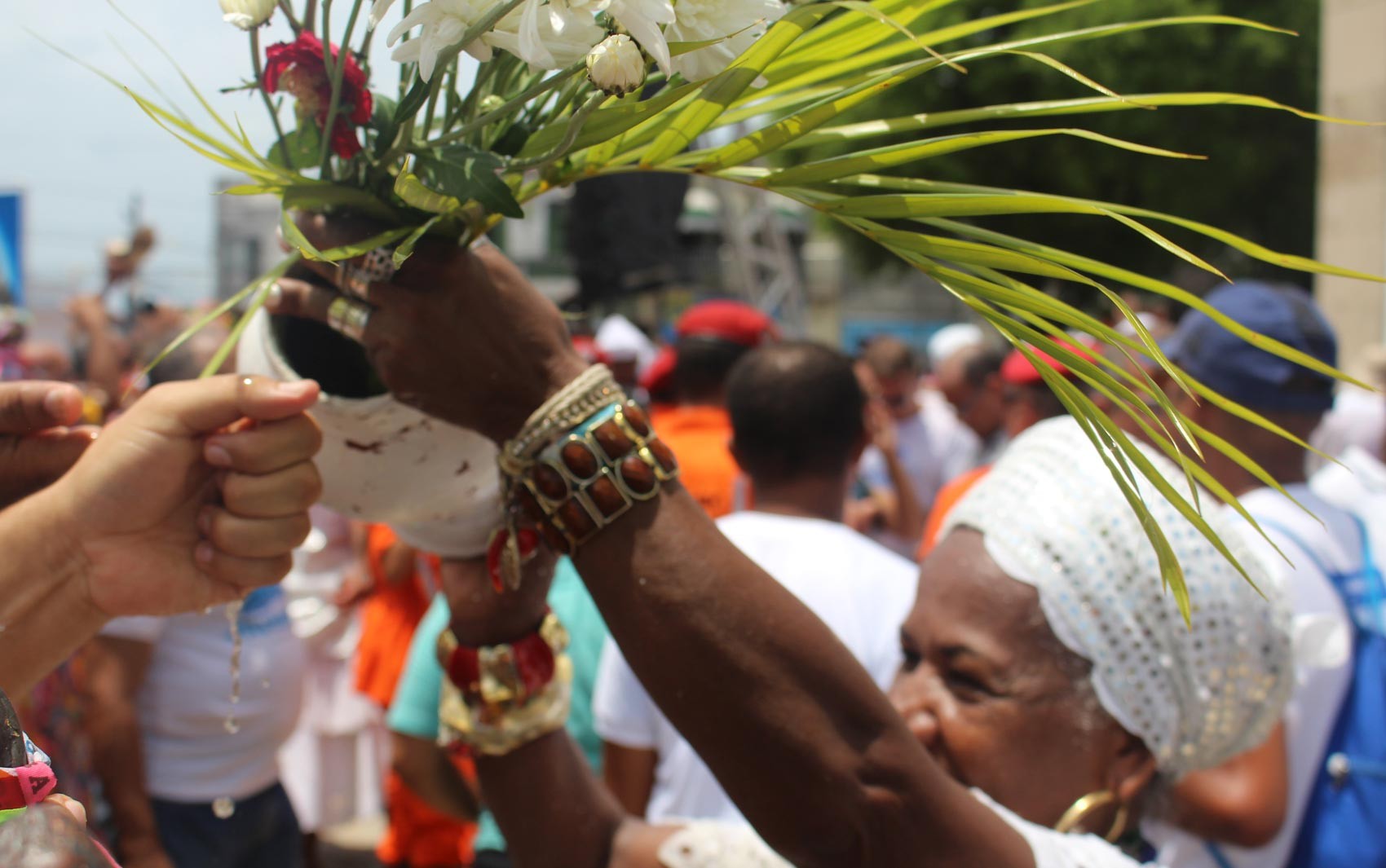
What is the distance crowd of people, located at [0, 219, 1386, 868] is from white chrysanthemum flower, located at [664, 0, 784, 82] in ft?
1.19

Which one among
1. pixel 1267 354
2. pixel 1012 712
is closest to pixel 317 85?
pixel 1012 712

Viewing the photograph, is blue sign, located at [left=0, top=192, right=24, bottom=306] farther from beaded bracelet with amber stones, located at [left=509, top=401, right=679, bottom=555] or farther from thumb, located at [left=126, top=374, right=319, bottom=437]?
beaded bracelet with amber stones, located at [left=509, top=401, right=679, bottom=555]

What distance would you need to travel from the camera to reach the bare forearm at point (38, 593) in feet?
4.32

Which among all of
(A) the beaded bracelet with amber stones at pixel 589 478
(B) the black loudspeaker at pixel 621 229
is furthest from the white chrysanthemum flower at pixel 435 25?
(B) the black loudspeaker at pixel 621 229

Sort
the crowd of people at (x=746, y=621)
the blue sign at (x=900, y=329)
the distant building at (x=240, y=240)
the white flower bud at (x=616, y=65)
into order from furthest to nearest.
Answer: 1. the blue sign at (x=900, y=329)
2. the distant building at (x=240, y=240)
3. the crowd of people at (x=746, y=621)
4. the white flower bud at (x=616, y=65)

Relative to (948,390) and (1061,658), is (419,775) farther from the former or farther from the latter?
(948,390)

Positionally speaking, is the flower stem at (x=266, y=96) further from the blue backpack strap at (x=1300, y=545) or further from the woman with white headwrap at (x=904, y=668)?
the blue backpack strap at (x=1300, y=545)

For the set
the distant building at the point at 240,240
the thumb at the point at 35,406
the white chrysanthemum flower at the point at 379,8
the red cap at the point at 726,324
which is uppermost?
the white chrysanthemum flower at the point at 379,8

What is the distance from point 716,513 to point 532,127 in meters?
2.71

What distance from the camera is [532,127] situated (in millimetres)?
1165

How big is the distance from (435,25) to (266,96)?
10.9 inches

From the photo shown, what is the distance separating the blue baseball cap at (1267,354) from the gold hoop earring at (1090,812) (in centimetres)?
Result: 162

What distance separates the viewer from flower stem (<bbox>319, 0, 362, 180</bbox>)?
103 centimetres

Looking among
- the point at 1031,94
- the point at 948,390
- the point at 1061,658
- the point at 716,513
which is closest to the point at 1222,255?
the point at 1031,94
